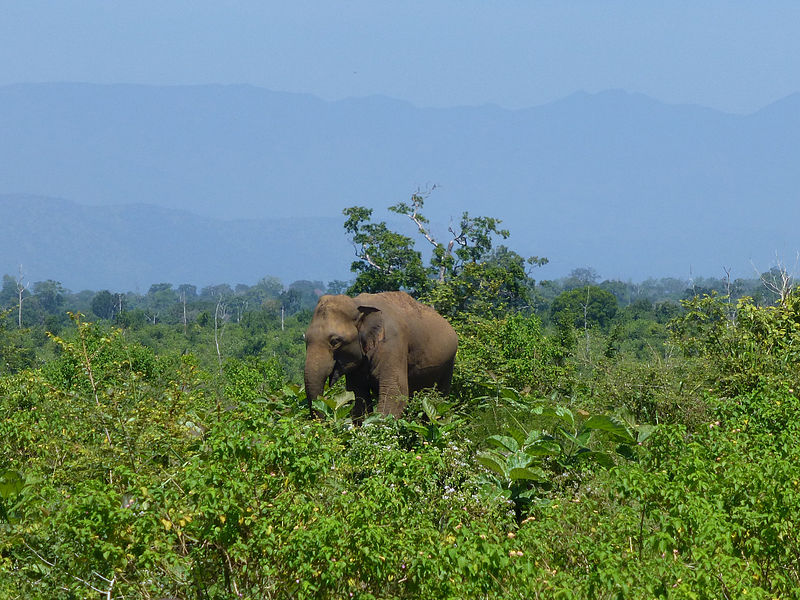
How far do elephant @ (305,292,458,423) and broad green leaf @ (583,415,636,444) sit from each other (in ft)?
8.73

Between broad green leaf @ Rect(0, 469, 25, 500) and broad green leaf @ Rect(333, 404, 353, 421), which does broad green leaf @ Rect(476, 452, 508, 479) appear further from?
broad green leaf @ Rect(0, 469, 25, 500)

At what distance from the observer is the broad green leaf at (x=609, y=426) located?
11000 millimetres

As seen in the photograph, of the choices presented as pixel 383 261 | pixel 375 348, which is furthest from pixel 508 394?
pixel 383 261

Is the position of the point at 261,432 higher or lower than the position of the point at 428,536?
higher

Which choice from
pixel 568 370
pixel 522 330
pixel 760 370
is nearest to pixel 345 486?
pixel 760 370

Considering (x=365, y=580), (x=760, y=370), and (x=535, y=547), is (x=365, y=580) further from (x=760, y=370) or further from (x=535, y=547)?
(x=760, y=370)

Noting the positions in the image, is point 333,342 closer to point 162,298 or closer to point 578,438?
point 578,438

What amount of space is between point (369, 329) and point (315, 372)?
3.59ft

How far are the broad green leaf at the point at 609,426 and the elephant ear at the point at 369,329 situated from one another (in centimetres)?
314

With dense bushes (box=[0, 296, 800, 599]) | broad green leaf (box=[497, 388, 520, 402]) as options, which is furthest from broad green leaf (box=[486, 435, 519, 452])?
broad green leaf (box=[497, 388, 520, 402])

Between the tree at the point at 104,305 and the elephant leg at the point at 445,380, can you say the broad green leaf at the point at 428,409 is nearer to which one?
the elephant leg at the point at 445,380

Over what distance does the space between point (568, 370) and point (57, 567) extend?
533 inches

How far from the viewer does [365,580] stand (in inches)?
251

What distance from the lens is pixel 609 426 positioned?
11.0 meters
